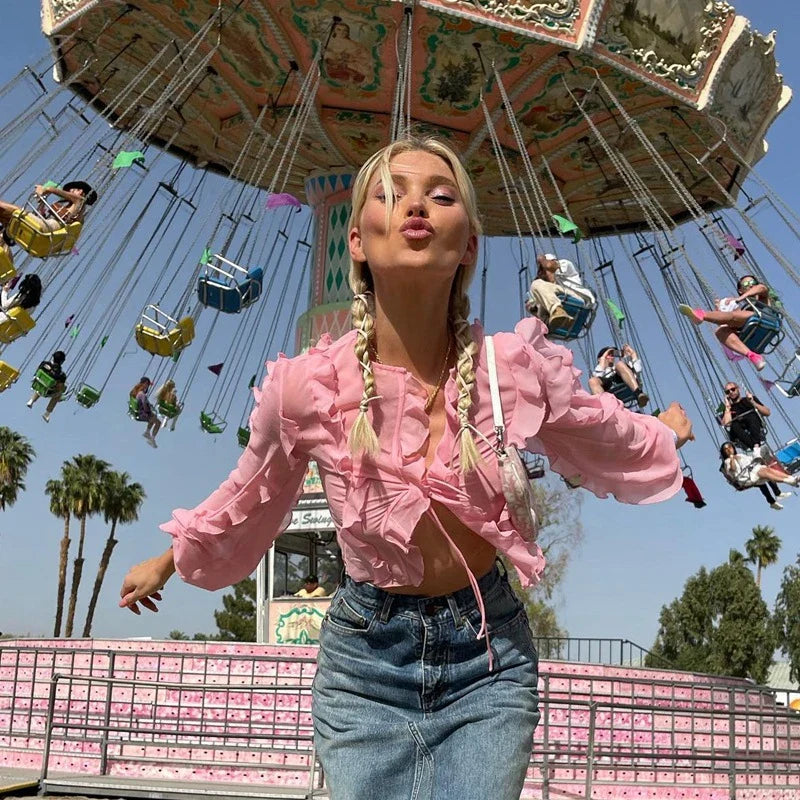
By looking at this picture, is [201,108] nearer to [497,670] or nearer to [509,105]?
[509,105]

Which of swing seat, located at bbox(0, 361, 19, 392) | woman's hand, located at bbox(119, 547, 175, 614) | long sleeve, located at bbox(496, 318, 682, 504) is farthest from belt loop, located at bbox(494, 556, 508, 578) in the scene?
swing seat, located at bbox(0, 361, 19, 392)

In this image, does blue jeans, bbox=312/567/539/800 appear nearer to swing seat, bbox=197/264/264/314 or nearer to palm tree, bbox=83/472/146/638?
swing seat, bbox=197/264/264/314

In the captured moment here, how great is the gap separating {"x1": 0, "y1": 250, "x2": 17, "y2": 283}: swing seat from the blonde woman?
9835 millimetres

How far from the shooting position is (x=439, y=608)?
7.16 feet

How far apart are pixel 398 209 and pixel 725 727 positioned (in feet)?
33.1

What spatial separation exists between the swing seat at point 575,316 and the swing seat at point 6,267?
20.3 ft

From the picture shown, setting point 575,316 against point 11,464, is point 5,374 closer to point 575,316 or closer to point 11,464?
point 575,316

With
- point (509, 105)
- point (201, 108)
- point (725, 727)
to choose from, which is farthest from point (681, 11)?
point (725, 727)

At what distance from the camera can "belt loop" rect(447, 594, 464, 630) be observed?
7.05 ft

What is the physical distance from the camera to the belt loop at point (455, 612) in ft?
7.05

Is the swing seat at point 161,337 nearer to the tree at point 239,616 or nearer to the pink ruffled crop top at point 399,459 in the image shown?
the pink ruffled crop top at point 399,459

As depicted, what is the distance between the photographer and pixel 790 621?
46.5 m

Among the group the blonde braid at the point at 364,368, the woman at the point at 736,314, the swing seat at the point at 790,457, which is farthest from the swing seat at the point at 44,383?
the blonde braid at the point at 364,368

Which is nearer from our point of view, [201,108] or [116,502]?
[201,108]
